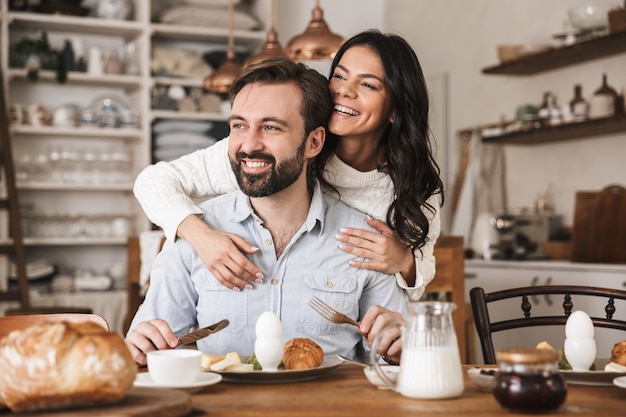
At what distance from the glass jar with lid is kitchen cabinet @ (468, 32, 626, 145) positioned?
3.53 meters

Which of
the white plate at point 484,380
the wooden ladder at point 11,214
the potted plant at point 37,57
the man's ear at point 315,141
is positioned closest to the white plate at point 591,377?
the white plate at point 484,380

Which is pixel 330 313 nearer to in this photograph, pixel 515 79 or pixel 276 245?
pixel 276 245

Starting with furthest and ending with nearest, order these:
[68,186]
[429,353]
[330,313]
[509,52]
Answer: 1. [68,186]
2. [509,52]
3. [330,313]
4. [429,353]

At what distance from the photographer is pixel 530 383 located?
119 cm

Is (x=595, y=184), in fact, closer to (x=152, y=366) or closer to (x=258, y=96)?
(x=258, y=96)

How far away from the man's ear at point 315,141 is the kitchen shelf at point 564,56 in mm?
2746

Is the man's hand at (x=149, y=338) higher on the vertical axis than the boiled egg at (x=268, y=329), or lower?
lower

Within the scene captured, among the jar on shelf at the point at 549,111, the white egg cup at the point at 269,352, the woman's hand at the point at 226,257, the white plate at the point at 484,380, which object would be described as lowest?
the white plate at the point at 484,380

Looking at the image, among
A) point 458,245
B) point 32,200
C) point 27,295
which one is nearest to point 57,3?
point 32,200

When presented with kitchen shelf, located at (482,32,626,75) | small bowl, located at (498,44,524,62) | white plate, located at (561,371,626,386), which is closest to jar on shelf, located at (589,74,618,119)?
kitchen shelf, located at (482,32,626,75)

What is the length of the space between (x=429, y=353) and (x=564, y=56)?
4.03 m

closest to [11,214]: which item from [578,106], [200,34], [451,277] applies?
[200,34]

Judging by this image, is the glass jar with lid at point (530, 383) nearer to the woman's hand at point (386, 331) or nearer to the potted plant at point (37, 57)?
the woman's hand at point (386, 331)

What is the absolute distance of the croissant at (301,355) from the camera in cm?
149
